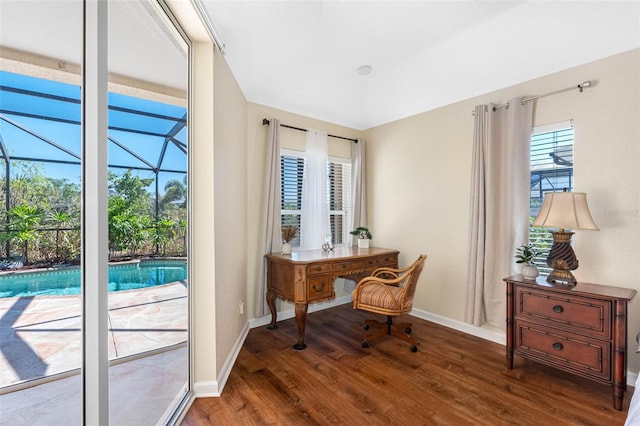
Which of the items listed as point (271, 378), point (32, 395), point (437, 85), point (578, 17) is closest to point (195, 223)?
point (32, 395)

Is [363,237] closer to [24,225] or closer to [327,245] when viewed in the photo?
[327,245]

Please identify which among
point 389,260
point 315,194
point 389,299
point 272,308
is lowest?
point 272,308

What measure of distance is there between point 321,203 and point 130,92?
A: 2.52 metres

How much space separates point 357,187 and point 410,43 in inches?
72.6

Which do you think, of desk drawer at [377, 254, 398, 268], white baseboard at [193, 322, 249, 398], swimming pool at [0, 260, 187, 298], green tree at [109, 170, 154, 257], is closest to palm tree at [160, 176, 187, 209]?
green tree at [109, 170, 154, 257]

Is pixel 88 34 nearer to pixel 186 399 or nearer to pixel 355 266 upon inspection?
pixel 186 399

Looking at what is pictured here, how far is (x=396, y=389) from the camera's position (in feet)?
6.78

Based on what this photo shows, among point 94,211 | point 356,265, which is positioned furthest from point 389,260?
point 94,211

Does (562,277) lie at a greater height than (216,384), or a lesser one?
greater

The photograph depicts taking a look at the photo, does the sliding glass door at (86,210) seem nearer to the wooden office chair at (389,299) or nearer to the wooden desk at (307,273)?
the wooden desk at (307,273)

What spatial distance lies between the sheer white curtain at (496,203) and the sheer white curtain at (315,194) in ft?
5.54

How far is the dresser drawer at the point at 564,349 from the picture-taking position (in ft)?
6.33

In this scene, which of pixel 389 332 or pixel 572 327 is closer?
pixel 572 327

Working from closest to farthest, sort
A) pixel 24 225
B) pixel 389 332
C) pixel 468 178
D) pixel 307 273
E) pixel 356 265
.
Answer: pixel 24 225 → pixel 307 273 → pixel 389 332 → pixel 468 178 → pixel 356 265
